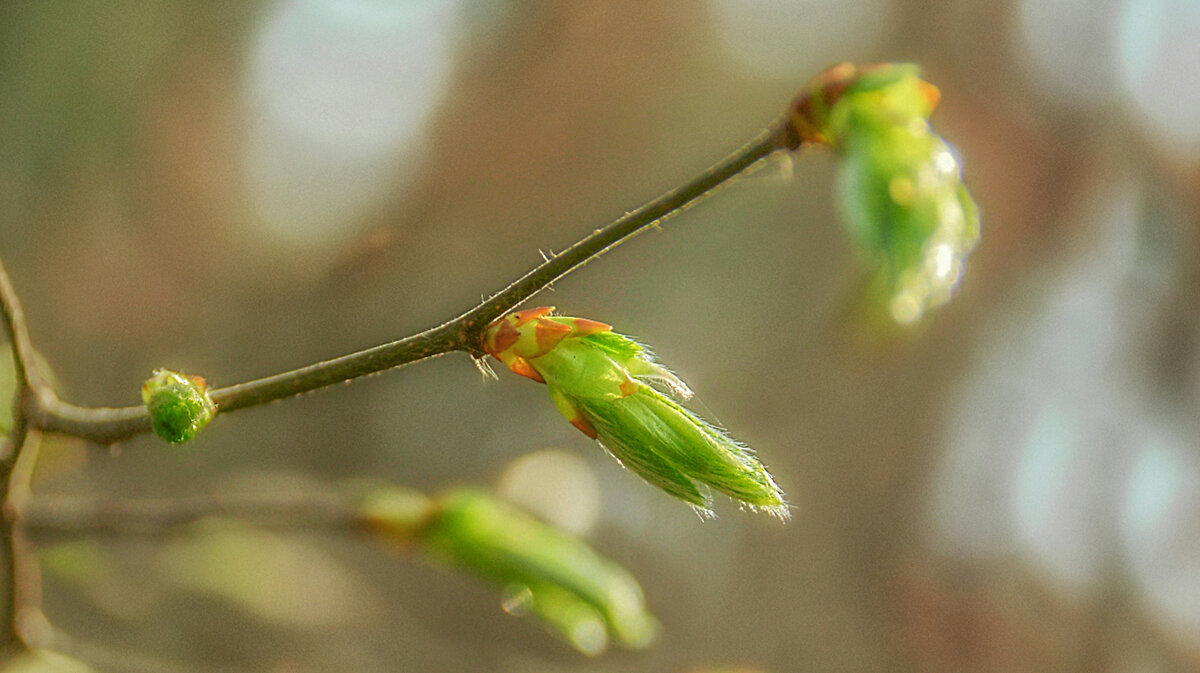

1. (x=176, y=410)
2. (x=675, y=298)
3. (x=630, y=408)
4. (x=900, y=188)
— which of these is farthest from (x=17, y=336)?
(x=675, y=298)

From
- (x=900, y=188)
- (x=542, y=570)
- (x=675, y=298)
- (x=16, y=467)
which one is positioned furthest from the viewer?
(x=675, y=298)

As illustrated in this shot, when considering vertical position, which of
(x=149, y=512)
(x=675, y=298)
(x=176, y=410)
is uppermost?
(x=675, y=298)

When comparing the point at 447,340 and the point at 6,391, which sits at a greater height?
the point at 6,391

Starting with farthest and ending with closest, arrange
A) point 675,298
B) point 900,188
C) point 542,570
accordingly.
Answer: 1. point 675,298
2. point 542,570
3. point 900,188

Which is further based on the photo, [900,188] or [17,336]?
[17,336]

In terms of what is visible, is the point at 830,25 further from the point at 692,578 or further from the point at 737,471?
the point at 737,471

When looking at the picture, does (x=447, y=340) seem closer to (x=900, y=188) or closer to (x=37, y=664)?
(x=900, y=188)

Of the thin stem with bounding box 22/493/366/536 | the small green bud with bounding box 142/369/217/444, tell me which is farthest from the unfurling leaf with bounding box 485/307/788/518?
the thin stem with bounding box 22/493/366/536
